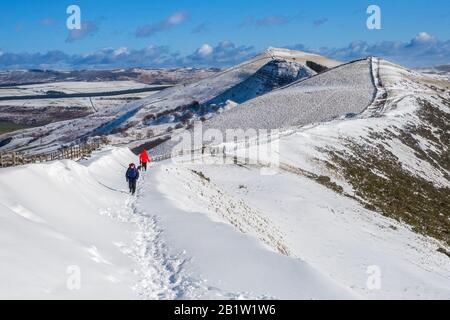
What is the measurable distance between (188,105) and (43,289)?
104597 millimetres

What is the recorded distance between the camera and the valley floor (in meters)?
10.5

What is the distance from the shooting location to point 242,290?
34.6 ft

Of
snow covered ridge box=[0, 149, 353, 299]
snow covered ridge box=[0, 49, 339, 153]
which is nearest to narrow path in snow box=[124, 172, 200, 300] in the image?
snow covered ridge box=[0, 149, 353, 299]

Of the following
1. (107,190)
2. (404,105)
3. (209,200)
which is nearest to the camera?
(107,190)

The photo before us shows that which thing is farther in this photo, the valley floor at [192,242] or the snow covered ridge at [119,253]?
the valley floor at [192,242]

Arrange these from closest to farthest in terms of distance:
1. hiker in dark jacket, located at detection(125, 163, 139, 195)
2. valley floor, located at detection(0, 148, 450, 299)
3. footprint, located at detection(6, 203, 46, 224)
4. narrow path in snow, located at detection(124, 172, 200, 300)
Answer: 1. valley floor, located at detection(0, 148, 450, 299)
2. narrow path in snow, located at detection(124, 172, 200, 300)
3. footprint, located at detection(6, 203, 46, 224)
4. hiker in dark jacket, located at detection(125, 163, 139, 195)

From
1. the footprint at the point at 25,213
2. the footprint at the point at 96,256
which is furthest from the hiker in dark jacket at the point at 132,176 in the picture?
the footprint at the point at 96,256

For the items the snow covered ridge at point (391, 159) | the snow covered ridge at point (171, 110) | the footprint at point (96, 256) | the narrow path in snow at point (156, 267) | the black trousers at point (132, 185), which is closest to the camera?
the narrow path in snow at point (156, 267)

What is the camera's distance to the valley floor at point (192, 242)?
10.5 meters

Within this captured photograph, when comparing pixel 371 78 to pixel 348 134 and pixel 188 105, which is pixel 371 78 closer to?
pixel 188 105

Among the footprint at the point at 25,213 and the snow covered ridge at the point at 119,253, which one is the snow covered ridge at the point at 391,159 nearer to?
the snow covered ridge at the point at 119,253

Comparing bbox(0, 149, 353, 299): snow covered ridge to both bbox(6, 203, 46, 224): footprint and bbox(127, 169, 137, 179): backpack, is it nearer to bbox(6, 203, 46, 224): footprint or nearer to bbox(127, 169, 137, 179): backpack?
bbox(6, 203, 46, 224): footprint

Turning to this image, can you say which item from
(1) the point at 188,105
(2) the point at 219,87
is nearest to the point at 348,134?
(1) the point at 188,105

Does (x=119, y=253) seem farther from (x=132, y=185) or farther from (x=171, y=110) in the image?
(x=171, y=110)
